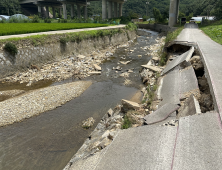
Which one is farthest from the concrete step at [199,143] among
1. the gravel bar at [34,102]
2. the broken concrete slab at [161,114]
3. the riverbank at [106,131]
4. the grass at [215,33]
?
the grass at [215,33]

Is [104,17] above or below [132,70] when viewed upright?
above

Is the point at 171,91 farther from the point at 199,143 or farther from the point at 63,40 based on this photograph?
the point at 63,40

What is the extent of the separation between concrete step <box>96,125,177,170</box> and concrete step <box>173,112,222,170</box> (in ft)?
0.61

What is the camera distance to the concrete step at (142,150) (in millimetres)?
3303

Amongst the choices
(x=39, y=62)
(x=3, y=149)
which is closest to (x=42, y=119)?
(x=3, y=149)

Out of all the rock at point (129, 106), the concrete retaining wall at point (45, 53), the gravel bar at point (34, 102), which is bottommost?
the gravel bar at point (34, 102)

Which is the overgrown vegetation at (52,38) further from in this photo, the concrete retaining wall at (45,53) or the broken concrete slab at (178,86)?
the broken concrete slab at (178,86)

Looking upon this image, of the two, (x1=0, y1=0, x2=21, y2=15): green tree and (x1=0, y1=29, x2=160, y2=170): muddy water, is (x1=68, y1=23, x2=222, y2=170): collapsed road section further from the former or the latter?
(x1=0, y1=0, x2=21, y2=15): green tree

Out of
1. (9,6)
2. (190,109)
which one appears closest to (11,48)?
(190,109)

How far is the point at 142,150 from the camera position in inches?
145

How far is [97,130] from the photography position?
6824 mm

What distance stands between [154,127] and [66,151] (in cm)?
364

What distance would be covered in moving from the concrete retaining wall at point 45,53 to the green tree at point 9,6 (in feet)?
190

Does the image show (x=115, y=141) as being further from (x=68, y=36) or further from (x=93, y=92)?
(x=68, y=36)
